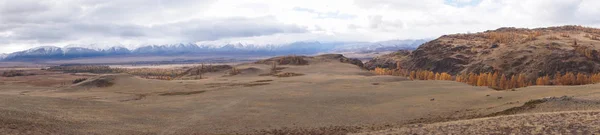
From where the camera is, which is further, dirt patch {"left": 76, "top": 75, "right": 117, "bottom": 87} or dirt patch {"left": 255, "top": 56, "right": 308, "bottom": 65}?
dirt patch {"left": 255, "top": 56, "right": 308, "bottom": 65}

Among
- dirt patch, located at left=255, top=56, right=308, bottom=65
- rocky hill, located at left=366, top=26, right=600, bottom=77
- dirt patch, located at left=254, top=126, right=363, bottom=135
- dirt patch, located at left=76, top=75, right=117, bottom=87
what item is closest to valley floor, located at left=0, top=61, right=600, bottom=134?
dirt patch, located at left=254, top=126, right=363, bottom=135

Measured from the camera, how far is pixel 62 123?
36.1 metres

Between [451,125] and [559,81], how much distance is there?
10305 centimetres

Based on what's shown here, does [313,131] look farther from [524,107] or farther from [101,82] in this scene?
[101,82]

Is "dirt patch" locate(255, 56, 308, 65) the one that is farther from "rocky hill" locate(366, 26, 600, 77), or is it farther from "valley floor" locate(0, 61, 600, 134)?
"valley floor" locate(0, 61, 600, 134)

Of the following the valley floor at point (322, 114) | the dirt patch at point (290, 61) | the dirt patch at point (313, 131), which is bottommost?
the dirt patch at point (313, 131)

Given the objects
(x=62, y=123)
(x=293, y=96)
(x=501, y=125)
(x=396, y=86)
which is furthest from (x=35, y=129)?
(x=396, y=86)

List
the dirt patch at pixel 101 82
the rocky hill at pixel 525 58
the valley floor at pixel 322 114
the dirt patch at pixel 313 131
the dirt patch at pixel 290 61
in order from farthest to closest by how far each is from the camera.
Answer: the dirt patch at pixel 290 61, the rocky hill at pixel 525 58, the dirt patch at pixel 101 82, the dirt patch at pixel 313 131, the valley floor at pixel 322 114

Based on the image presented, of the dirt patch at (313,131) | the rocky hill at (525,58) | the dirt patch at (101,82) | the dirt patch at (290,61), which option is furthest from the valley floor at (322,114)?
the rocky hill at (525,58)

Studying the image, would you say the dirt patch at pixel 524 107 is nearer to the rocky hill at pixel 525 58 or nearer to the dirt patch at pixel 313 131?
the dirt patch at pixel 313 131

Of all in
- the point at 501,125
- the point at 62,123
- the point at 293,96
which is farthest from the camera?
the point at 293,96

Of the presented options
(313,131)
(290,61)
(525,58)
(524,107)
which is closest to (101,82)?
(313,131)

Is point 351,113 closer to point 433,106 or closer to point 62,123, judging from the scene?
point 433,106

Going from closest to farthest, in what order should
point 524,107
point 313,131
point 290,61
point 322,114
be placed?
1. point 313,131
2. point 524,107
3. point 322,114
4. point 290,61
